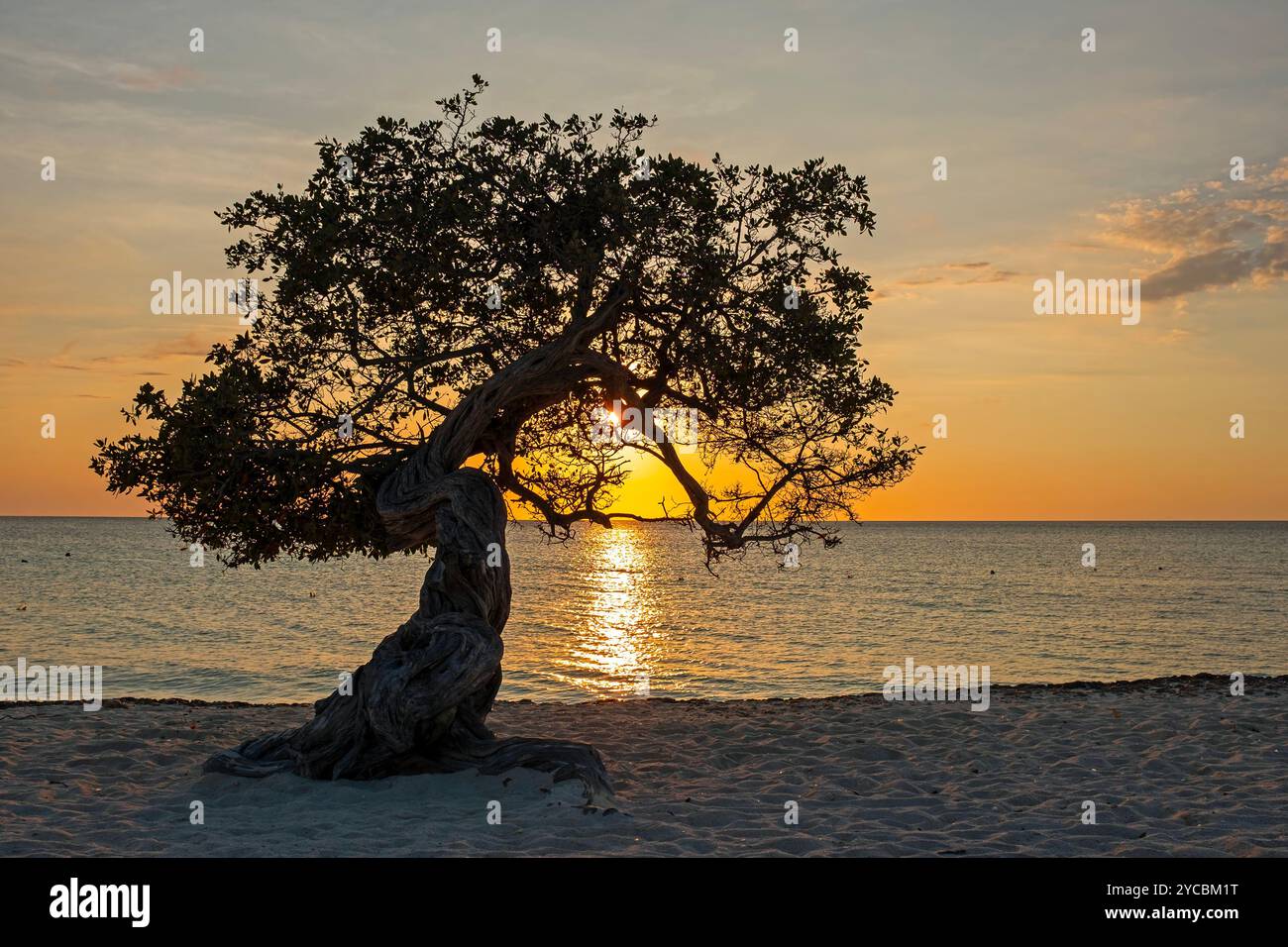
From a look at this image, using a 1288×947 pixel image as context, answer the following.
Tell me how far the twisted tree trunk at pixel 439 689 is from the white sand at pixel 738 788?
0.35 metres

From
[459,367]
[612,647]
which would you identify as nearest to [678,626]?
[612,647]

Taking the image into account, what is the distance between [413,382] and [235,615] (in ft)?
141

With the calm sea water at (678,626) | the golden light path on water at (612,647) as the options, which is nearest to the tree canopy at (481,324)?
the calm sea water at (678,626)

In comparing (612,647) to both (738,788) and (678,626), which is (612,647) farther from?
(738,788)

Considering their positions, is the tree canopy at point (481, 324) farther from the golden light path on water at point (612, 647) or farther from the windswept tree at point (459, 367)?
the golden light path on water at point (612, 647)

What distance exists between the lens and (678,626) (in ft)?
174

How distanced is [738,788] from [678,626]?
4018cm

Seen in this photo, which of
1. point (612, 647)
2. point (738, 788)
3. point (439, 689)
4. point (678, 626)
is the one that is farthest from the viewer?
point (678, 626)

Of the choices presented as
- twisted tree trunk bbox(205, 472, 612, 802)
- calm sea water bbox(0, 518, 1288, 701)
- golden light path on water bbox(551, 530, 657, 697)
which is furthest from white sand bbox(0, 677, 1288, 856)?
golden light path on water bbox(551, 530, 657, 697)

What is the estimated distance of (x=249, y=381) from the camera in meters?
13.5

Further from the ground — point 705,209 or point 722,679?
point 705,209
